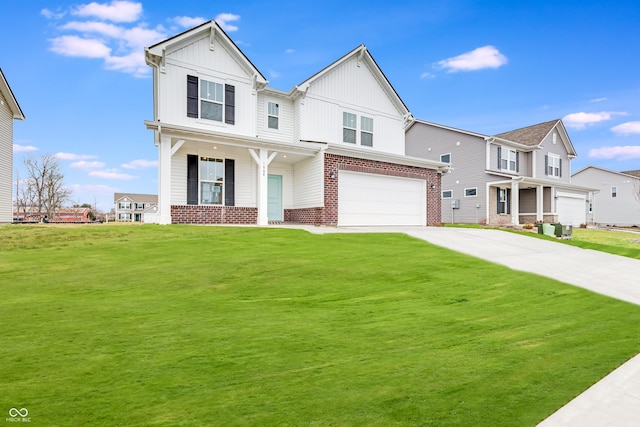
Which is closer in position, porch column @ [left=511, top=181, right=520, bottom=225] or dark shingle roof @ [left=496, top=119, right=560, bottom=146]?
porch column @ [left=511, top=181, right=520, bottom=225]

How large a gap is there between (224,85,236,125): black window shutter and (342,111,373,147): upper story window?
20.1 feet

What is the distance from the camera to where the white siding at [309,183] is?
15527 millimetres

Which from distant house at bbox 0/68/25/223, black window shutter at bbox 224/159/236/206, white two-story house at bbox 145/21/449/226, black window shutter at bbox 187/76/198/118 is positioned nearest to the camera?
white two-story house at bbox 145/21/449/226

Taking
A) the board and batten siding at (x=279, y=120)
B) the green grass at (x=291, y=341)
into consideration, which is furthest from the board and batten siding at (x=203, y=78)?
the green grass at (x=291, y=341)

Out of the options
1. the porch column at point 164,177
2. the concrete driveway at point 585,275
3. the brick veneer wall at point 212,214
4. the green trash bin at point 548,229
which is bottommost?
the concrete driveway at point 585,275

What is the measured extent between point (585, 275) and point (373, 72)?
1599 centimetres

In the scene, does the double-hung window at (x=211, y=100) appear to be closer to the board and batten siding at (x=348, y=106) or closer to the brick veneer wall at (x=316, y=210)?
the board and batten siding at (x=348, y=106)

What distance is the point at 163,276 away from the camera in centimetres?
640

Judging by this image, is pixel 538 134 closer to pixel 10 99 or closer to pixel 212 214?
pixel 212 214

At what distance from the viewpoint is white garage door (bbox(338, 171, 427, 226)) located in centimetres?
1639

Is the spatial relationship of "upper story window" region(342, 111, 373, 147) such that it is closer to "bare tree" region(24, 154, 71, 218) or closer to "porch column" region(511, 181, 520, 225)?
"porch column" region(511, 181, 520, 225)

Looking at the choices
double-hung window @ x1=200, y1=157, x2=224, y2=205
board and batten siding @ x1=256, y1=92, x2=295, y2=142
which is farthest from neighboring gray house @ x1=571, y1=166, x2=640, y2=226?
double-hung window @ x1=200, y1=157, x2=224, y2=205

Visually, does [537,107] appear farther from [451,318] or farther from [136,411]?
[136,411]

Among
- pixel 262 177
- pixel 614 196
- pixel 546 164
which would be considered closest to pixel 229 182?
pixel 262 177
